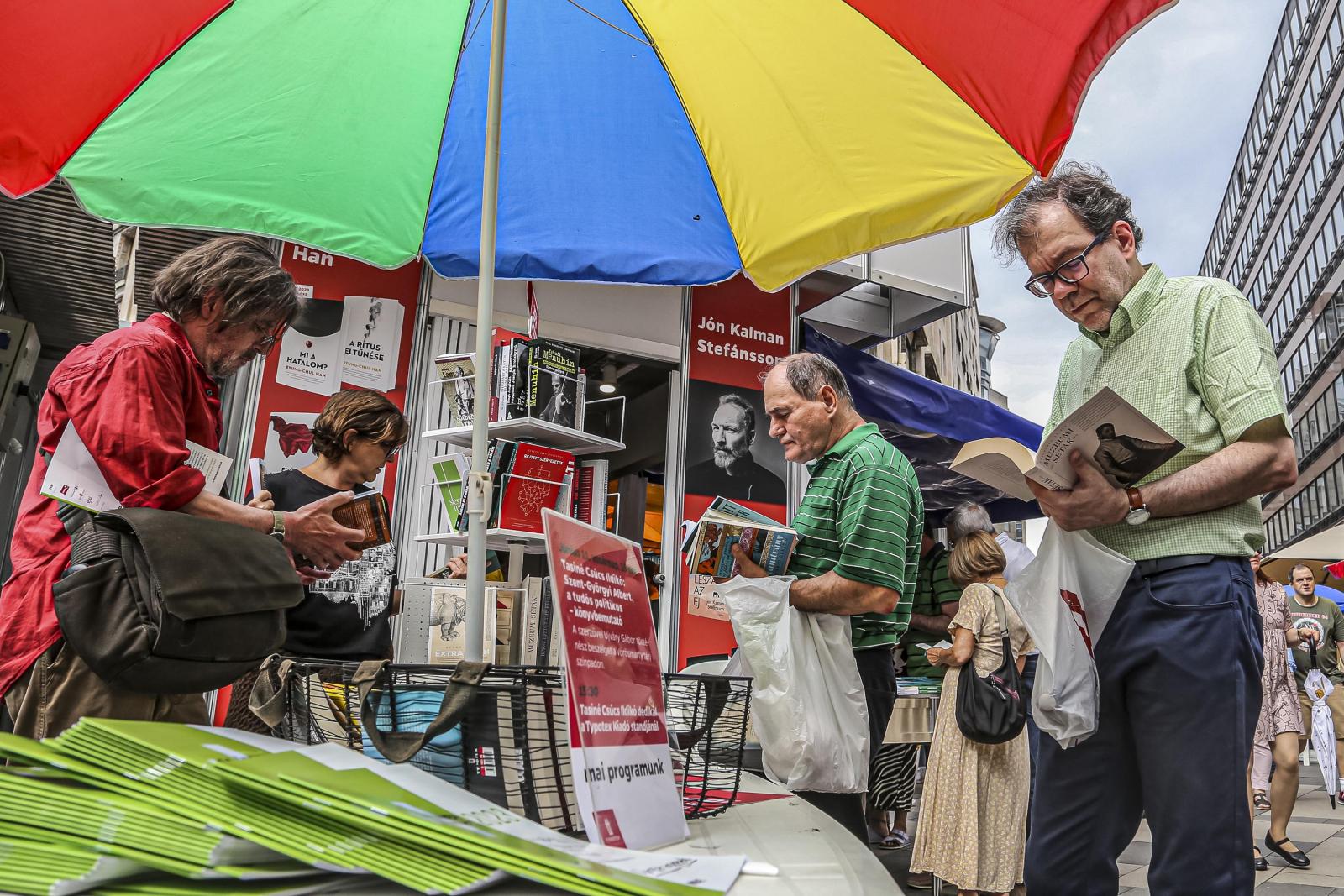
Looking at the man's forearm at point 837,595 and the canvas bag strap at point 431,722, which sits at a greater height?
the man's forearm at point 837,595

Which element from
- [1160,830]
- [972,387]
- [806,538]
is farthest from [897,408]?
[972,387]

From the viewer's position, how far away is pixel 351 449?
3023mm

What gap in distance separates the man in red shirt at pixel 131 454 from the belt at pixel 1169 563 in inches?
62.9

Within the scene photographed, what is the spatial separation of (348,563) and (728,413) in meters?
4.00

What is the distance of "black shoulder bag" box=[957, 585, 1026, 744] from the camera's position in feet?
Result: 13.9

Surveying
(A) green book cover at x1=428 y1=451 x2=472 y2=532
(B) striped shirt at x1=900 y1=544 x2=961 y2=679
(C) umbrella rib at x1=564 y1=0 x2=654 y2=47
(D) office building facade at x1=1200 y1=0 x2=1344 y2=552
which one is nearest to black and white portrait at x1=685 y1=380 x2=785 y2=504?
(B) striped shirt at x1=900 y1=544 x2=961 y2=679

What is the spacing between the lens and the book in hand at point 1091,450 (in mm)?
1600

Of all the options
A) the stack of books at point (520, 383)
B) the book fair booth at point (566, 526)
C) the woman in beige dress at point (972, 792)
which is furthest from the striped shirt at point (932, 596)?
the stack of books at point (520, 383)

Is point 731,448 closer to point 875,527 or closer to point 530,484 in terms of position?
point 530,484

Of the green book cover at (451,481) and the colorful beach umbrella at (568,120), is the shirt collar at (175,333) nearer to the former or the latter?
the colorful beach umbrella at (568,120)

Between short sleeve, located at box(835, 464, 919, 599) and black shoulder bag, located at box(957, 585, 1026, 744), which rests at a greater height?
short sleeve, located at box(835, 464, 919, 599)

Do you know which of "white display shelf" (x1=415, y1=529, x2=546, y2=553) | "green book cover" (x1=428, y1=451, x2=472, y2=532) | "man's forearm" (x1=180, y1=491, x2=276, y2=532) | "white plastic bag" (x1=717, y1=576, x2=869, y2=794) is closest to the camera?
"man's forearm" (x1=180, y1=491, x2=276, y2=532)

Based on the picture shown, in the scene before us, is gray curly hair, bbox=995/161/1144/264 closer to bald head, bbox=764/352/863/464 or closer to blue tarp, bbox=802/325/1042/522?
bald head, bbox=764/352/863/464

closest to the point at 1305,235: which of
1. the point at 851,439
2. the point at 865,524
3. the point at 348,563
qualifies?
the point at 851,439
